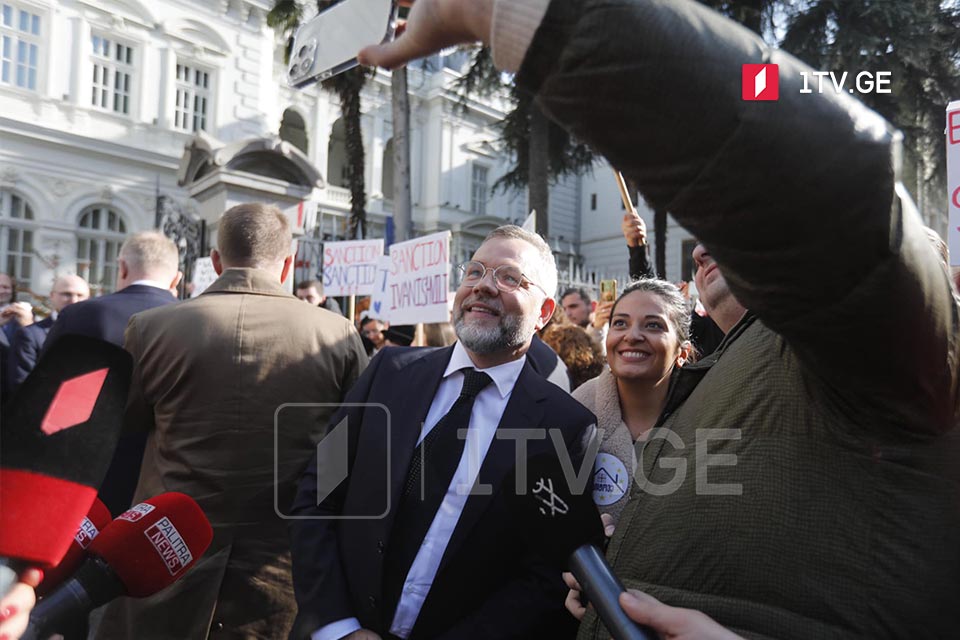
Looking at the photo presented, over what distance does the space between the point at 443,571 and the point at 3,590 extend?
130cm

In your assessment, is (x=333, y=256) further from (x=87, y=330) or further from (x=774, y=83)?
(x=774, y=83)

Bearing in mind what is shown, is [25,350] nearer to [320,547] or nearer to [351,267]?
[351,267]

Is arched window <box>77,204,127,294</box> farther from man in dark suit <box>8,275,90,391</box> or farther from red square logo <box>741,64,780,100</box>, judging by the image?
red square logo <box>741,64,780,100</box>

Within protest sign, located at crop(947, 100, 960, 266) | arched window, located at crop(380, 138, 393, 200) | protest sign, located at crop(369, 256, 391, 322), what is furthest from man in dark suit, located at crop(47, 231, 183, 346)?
arched window, located at crop(380, 138, 393, 200)

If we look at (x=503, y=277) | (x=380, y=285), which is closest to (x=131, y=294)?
(x=503, y=277)

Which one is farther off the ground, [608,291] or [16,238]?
[16,238]

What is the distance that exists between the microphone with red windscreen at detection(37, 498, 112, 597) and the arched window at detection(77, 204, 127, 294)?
20.0 meters

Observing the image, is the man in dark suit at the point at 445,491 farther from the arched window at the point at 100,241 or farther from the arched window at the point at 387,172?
the arched window at the point at 387,172

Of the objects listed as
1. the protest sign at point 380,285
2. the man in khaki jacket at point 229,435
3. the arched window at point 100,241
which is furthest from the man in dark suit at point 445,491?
the arched window at point 100,241

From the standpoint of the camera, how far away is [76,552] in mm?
1192

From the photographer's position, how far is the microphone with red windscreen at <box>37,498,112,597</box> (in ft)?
3.55

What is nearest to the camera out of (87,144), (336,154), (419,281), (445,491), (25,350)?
(445,491)

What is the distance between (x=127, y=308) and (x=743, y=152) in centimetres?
312

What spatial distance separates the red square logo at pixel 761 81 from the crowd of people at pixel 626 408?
11 millimetres
